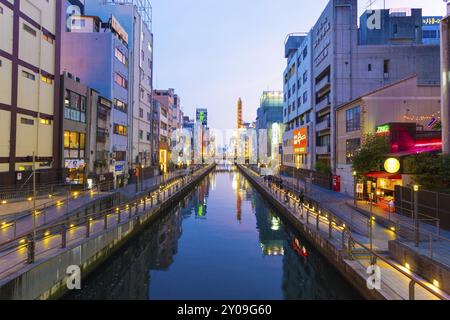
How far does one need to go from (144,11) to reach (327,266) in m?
64.6

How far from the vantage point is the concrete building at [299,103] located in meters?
55.4

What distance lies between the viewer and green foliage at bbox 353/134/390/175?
86.6 ft

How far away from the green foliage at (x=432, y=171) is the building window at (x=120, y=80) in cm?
4195

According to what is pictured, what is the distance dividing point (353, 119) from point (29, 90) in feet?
116

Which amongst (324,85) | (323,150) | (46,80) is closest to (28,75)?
(46,80)

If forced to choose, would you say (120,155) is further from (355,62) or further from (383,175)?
(383,175)

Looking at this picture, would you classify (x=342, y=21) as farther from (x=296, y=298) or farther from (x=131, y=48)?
(x=296, y=298)

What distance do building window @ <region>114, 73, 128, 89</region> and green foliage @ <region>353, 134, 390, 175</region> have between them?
37.4 meters

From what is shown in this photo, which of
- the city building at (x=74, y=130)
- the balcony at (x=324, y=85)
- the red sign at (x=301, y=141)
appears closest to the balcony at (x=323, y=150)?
the red sign at (x=301, y=141)

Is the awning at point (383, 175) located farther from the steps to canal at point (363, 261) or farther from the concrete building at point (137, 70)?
the concrete building at point (137, 70)

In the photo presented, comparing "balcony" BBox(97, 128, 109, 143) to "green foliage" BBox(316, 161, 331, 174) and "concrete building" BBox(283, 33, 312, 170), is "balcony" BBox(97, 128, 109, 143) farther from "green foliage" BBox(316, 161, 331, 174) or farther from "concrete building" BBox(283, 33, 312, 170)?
"green foliage" BBox(316, 161, 331, 174)

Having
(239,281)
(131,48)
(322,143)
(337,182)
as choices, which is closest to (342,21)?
(322,143)

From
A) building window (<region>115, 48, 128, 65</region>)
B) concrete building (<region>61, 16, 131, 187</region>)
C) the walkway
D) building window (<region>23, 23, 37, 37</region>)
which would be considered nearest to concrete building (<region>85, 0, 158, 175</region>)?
building window (<region>115, 48, 128, 65</region>)
